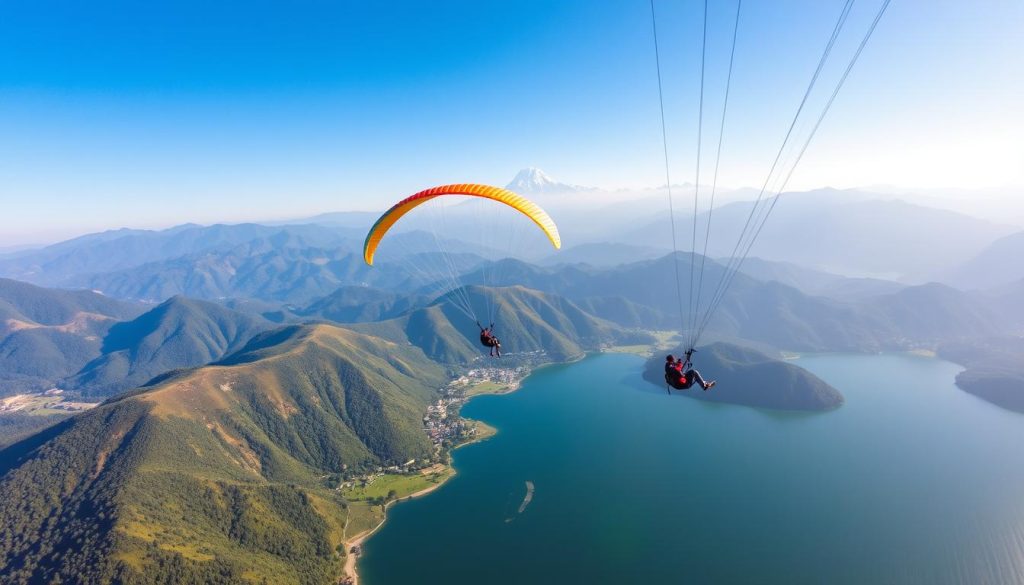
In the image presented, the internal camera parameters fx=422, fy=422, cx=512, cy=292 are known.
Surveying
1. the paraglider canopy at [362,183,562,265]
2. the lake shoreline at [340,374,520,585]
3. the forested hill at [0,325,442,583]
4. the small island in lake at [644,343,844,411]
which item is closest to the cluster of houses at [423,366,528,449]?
the lake shoreline at [340,374,520,585]

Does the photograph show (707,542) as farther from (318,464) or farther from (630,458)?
(318,464)

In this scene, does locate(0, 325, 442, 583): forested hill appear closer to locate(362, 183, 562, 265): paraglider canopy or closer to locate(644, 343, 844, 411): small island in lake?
locate(362, 183, 562, 265): paraglider canopy

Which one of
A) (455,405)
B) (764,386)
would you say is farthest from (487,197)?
(764,386)

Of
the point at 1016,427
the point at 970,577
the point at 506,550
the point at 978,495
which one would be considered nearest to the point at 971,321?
the point at 1016,427

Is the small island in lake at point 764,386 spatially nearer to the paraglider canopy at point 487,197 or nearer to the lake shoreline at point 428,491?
the lake shoreline at point 428,491

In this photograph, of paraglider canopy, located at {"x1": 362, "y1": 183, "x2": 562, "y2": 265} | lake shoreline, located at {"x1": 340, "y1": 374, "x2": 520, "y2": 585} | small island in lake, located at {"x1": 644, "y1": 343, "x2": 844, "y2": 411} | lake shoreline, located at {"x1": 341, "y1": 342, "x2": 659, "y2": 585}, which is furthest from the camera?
small island in lake, located at {"x1": 644, "y1": 343, "x2": 844, "y2": 411}

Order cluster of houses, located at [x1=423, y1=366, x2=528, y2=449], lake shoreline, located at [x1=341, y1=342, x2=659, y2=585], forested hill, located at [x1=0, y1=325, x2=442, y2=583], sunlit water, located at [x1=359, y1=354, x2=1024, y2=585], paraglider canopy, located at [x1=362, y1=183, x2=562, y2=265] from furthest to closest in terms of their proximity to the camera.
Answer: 1. cluster of houses, located at [x1=423, y1=366, x2=528, y2=449]
2. lake shoreline, located at [x1=341, y1=342, x2=659, y2=585]
3. sunlit water, located at [x1=359, y1=354, x2=1024, y2=585]
4. forested hill, located at [x1=0, y1=325, x2=442, y2=583]
5. paraglider canopy, located at [x1=362, y1=183, x2=562, y2=265]

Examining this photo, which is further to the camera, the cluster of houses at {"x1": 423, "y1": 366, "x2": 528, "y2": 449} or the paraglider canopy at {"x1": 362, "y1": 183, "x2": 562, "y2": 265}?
the cluster of houses at {"x1": 423, "y1": 366, "x2": 528, "y2": 449}
